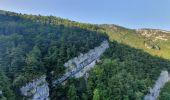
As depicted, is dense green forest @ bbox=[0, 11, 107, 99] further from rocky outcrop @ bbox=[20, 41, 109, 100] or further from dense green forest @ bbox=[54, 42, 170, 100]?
dense green forest @ bbox=[54, 42, 170, 100]

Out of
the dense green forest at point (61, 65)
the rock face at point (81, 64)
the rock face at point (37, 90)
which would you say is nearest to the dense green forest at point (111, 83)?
the dense green forest at point (61, 65)

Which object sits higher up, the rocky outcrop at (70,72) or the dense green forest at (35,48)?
the dense green forest at (35,48)

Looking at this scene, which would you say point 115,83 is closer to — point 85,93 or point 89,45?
point 85,93

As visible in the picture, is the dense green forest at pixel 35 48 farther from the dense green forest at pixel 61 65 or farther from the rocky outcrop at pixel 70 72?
the rocky outcrop at pixel 70 72

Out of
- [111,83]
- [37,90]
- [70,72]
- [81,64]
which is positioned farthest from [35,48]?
[111,83]

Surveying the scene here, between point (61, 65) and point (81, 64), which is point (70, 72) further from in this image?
point (81, 64)

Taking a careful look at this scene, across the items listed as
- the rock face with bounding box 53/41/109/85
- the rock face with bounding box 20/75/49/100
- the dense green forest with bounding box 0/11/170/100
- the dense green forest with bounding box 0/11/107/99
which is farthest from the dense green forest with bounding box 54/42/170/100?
the rock face with bounding box 20/75/49/100
